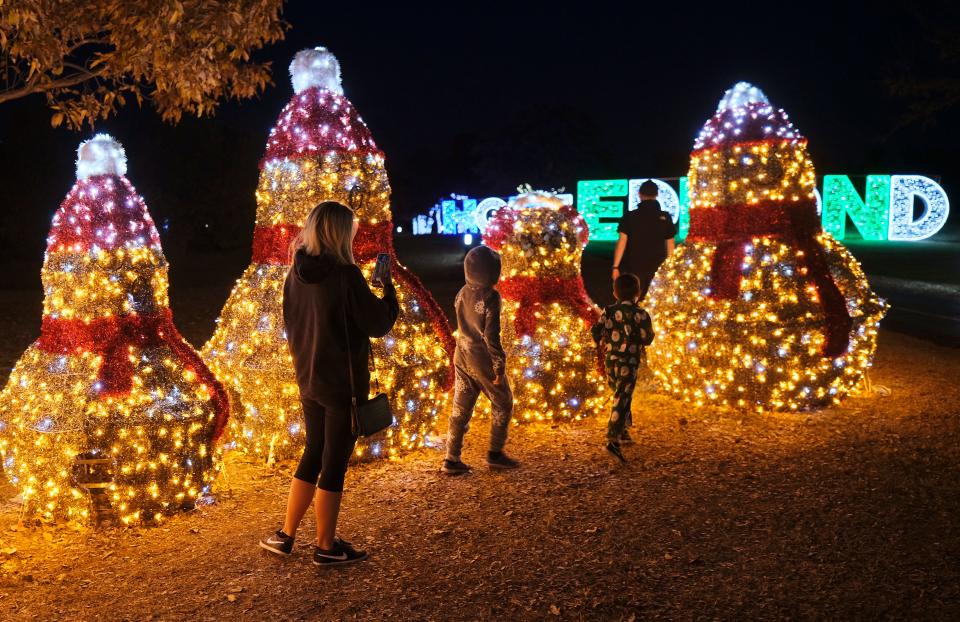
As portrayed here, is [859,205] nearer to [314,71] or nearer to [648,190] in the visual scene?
[648,190]

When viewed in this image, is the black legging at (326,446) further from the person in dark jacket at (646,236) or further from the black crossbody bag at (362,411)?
the person in dark jacket at (646,236)

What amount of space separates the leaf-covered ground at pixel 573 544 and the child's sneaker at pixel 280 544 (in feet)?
0.21

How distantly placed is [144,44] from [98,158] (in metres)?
A: 0.97

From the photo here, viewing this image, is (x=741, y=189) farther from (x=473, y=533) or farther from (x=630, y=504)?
(x=473, y=533)

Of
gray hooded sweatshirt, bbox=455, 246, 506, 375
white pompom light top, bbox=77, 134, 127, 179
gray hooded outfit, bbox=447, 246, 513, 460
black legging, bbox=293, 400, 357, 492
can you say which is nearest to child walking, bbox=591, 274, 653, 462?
gray hooded outfit, bbox=447, 246, 513, 460

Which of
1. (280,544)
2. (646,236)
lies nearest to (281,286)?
(280,544)

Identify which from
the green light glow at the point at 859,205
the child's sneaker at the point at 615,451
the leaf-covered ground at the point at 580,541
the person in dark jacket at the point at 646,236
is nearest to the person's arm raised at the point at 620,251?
the person in dark jacket at the point at 646,236

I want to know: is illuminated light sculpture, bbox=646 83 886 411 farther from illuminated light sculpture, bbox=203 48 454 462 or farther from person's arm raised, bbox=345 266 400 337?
person's arm raised, bbox=345 266 400 337

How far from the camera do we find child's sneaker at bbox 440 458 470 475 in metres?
5.78

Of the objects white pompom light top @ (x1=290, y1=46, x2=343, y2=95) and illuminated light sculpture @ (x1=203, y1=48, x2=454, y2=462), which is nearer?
illuminated light sculpture @ (x1=203, y1=48, x2=454, y2=462)

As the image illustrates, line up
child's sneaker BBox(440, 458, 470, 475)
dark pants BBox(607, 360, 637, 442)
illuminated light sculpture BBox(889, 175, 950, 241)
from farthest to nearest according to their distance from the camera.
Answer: illuminated light sculpture BBox(889, 175, 950, 241) → dark pants BBox(607, 360, 637, 442) → child's sneaker BBox(440, 458, 470, 475)

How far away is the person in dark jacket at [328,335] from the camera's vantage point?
413cm

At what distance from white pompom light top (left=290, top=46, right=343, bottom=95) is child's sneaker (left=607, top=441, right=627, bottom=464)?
11.2 ft

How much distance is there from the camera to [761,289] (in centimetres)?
709
